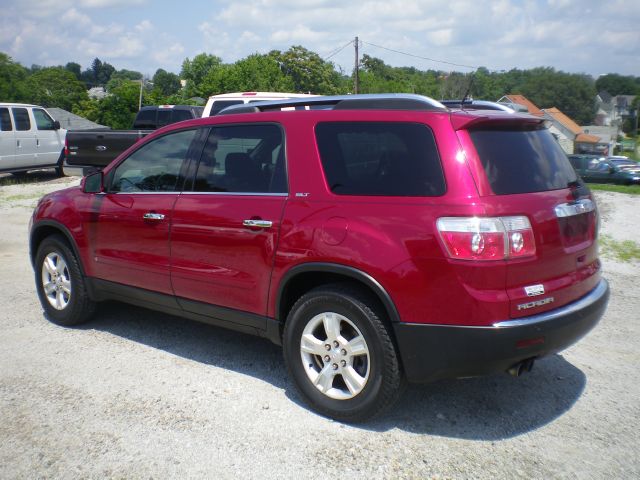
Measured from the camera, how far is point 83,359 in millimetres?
4715

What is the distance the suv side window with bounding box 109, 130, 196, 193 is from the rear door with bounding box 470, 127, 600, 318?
2.28 m

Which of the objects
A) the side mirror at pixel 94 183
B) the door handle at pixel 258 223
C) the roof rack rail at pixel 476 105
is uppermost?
the roof rack rail at pixel 476 105

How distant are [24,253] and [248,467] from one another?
6.74 metres

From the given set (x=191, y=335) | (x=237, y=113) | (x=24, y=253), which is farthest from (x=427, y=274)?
(x=24, y=253)

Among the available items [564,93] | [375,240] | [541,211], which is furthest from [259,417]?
[564,93]

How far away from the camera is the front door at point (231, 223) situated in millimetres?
3982

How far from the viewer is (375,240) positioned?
3416 mm

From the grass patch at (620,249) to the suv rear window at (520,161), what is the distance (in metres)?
4.85

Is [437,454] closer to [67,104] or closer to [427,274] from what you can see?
[427,274]

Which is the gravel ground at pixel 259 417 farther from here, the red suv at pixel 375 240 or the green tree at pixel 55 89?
the green tree at pixel 55 89

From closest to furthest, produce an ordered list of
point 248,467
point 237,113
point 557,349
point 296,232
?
point 248,467 < point 557,349 < point 296,232 < point 237,113

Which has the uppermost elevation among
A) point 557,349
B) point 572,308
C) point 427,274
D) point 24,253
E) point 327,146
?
point 327,146

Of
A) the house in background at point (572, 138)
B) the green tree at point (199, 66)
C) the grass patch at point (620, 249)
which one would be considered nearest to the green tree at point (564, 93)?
the house in background at point (572, 138)

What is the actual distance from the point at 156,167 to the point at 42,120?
14.7 metres
